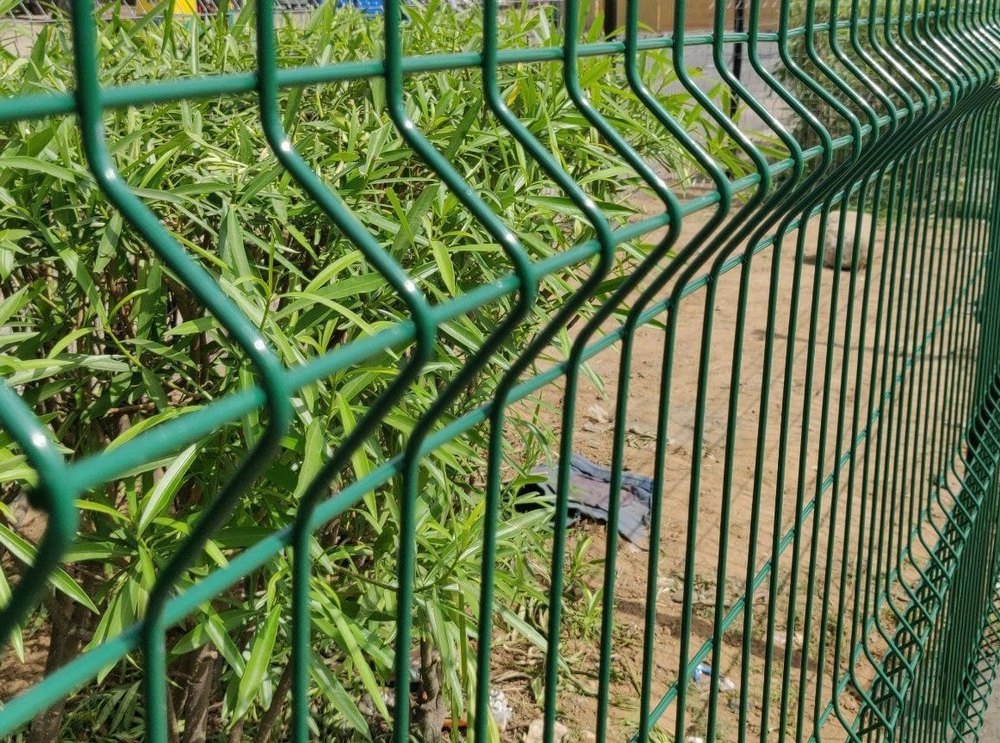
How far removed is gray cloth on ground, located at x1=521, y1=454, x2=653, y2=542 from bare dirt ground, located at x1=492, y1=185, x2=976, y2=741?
82 millimetres

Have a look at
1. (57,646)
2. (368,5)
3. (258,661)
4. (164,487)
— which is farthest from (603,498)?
(164,487)

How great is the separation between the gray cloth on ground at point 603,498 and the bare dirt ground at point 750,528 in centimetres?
8

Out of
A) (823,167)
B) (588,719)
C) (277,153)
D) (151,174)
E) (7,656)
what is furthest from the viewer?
(588,719)

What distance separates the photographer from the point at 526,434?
265cm

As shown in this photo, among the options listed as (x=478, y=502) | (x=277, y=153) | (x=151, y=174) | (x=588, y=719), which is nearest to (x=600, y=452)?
(x=588, y=719)

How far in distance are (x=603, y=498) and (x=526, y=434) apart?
1735mm

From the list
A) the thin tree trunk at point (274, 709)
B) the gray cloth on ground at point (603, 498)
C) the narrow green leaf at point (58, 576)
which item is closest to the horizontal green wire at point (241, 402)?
the narrow green leaf at point (58, 576)

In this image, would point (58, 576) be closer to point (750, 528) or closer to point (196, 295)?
point (196, 295)

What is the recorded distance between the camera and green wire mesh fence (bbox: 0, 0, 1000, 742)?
2.15 feet

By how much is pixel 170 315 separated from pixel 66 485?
1.63m

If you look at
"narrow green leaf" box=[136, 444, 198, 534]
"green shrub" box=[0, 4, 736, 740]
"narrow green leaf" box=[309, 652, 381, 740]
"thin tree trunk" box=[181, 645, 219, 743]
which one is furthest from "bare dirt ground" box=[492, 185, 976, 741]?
"thin tree trunk" box=[181, 645, 219, 743]

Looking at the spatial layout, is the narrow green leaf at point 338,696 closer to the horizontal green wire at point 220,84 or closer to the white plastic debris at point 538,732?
the horizontal green wire at point 220,84

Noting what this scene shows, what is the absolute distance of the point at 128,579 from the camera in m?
1.40

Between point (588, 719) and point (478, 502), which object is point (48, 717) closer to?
point (478, 502)
